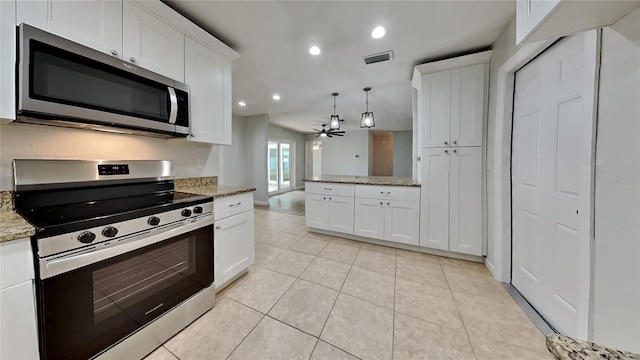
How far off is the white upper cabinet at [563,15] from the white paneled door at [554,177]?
0.20 metres

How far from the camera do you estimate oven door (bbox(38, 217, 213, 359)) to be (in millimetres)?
885

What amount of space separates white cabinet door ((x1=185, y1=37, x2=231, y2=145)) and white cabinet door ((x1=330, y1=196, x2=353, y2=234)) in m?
1.75

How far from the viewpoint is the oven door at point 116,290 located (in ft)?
2.90

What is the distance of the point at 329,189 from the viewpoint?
10.4ft

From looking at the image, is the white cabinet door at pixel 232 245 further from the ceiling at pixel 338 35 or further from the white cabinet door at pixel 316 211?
the ceiling at pixel 338 35

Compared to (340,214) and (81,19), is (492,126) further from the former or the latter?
(81,19)

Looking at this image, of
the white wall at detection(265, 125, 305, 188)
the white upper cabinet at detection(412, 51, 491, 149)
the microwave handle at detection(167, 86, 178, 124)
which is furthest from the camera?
the white wall at detection(265, 125, 305, 188)

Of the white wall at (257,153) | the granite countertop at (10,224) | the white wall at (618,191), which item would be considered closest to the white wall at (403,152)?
the white wall at (257,153)

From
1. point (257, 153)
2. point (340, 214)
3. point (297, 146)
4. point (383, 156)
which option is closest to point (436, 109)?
point (340, 214)

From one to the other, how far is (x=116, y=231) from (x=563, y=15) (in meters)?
2.18

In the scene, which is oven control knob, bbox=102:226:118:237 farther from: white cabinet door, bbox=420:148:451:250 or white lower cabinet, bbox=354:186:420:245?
white cabinet door, bbox=420:148:451:250

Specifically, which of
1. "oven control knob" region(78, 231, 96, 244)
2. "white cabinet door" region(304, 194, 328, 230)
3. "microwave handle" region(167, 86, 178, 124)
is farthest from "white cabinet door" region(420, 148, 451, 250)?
"oven control knob" region(78, 231, 96, 244)

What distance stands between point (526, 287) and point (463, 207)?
899mm

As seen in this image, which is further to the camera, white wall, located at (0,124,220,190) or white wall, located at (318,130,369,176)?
white wall, located at (318,130,369,176)
